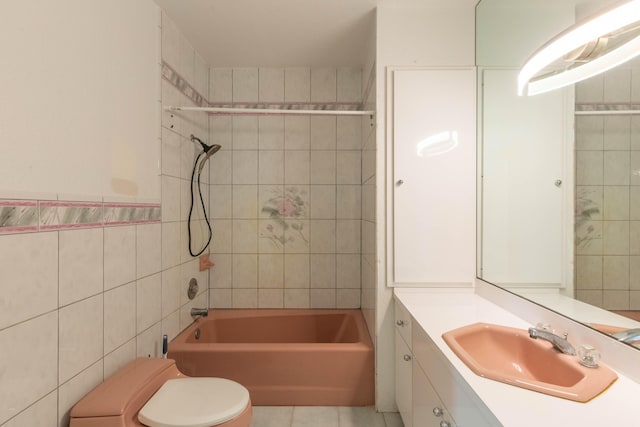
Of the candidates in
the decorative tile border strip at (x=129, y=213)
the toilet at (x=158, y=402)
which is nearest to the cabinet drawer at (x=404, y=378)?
the toilet at (x=158, y=402)

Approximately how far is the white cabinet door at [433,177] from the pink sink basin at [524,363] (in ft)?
1.90

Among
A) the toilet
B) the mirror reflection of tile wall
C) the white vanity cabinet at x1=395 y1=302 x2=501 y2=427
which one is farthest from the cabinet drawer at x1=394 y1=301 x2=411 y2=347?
the toilet

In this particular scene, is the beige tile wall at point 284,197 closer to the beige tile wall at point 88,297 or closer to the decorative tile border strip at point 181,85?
the decorative tile border strip at point 181,85

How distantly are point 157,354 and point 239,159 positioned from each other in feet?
5.00

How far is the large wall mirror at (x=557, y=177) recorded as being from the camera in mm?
914

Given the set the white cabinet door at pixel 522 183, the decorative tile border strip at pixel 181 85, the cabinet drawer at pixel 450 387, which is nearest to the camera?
the cabinet drawer at pixel 450 387

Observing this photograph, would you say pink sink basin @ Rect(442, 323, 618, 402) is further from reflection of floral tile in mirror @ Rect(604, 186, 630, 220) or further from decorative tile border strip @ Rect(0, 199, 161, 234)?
decorative tile border strip @ Rect(0, 199, 161, 234)

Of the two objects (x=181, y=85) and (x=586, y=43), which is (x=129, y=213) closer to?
(x=181, y=85)

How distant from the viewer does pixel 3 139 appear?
0.90 m

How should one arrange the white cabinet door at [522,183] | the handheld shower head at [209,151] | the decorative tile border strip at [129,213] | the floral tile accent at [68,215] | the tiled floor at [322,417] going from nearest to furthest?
the floral tile accent at [68,215], the white cabinet door at [522,183], the decorative tile border strip at [129,213], the tiled floor at [322,417], the handheld shower head at [209,151]

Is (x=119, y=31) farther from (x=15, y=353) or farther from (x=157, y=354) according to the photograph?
(x=157, y=354)

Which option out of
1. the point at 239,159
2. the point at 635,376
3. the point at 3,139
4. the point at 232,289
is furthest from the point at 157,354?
the point at 635,376

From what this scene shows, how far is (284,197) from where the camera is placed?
2.55m

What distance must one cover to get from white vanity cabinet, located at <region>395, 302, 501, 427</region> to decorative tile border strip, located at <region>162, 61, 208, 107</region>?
194 cm
